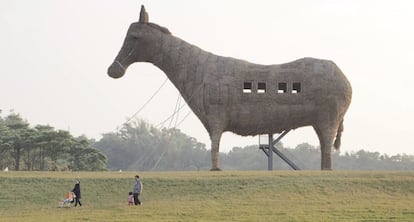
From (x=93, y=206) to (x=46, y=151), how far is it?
102ft

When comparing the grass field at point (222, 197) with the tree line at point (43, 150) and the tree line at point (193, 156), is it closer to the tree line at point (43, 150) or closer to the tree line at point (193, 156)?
the tree line at point (43, 150)

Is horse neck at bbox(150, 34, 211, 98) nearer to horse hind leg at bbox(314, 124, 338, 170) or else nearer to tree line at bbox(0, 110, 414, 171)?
tree line at bbox(0, 110, 414, 171)

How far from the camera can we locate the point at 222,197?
23.2m

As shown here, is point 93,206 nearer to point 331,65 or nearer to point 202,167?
point 331,65

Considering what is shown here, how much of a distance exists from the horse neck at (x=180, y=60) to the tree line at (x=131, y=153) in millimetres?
3180

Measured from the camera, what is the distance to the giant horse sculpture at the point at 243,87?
31406 mm

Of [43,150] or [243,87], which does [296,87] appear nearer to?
[243,87]

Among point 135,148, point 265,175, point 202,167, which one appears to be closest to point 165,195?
point 265,175

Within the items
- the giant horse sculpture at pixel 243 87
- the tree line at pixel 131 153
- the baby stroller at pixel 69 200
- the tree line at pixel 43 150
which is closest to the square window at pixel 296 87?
the giant horse sculpture at pixel 243 87

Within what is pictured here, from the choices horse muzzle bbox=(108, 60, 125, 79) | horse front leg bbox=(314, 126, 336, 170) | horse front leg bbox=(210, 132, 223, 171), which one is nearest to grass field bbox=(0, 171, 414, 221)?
horse front leg bbox=(210, 132, 223, 171)

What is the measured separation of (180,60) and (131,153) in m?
52.4

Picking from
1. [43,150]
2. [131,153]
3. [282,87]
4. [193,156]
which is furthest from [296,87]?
[193,156]

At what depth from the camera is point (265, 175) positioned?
2673 centimetres

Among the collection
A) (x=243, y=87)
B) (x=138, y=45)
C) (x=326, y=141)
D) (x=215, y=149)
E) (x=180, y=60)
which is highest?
(x=138, y=45)
